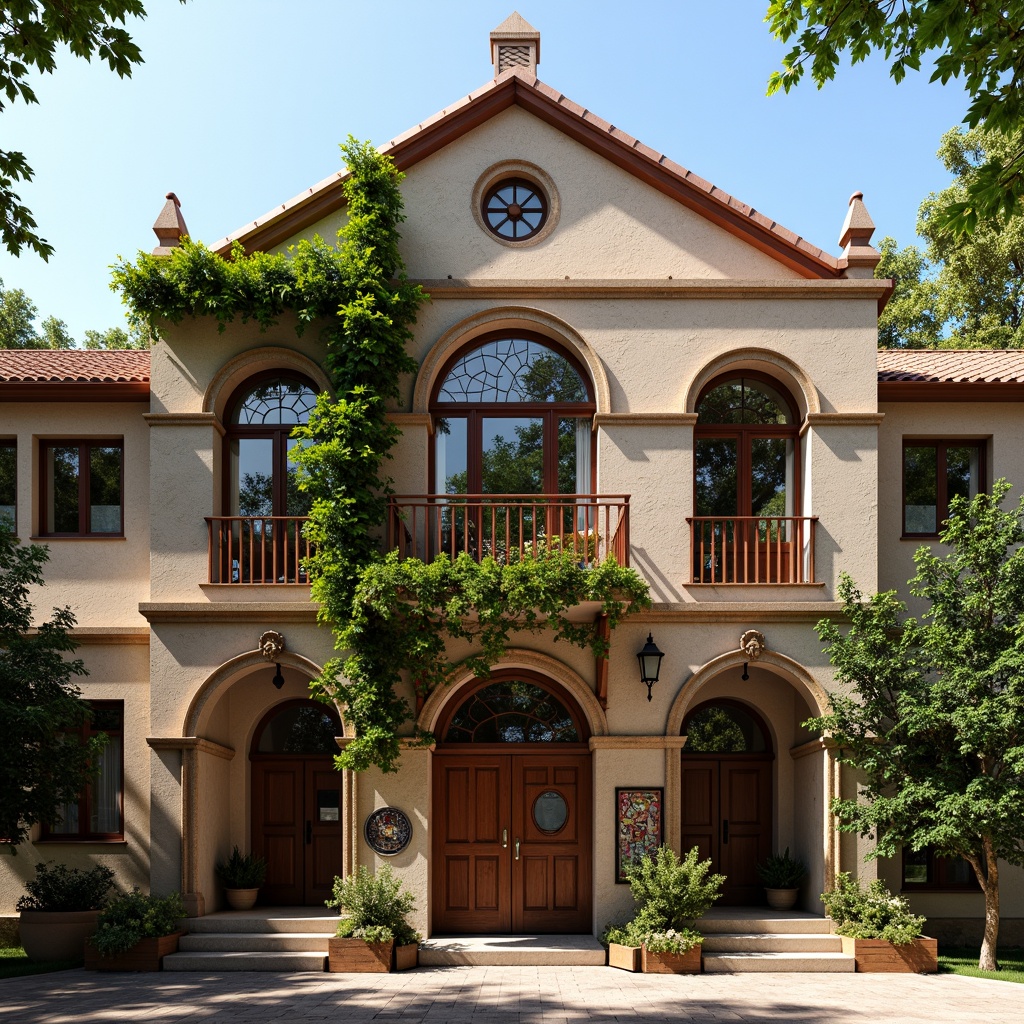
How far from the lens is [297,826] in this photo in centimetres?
1521

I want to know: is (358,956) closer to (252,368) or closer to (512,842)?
(512,842)

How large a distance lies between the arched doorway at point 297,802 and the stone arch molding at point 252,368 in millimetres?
4355

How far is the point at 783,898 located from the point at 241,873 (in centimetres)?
718

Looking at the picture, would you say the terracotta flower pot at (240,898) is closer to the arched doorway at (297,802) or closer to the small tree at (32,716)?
the arched doorway at (297,802)

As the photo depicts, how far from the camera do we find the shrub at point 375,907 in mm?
12641

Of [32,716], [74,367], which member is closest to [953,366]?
[74,367]

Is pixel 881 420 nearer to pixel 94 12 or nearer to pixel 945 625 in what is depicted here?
pixel 945 625

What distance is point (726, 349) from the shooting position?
14.4 metres

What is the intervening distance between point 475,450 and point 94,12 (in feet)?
25.0

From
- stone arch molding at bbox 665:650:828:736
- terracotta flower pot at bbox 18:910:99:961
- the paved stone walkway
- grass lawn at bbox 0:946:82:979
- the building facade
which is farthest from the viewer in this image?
the building facade

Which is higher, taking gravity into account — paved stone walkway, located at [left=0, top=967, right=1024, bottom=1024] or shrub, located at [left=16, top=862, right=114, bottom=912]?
shrub, located at [left=16, top=862, right=114, bottom=912]

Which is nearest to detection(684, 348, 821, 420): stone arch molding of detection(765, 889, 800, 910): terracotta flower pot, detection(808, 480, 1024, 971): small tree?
detection(808, 480, 1024, 971): small tree

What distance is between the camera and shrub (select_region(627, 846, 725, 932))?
12.6m

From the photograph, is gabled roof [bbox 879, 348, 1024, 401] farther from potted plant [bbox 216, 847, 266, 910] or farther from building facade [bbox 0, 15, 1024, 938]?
potted plant [bbox 216, 847, 266, 910]
